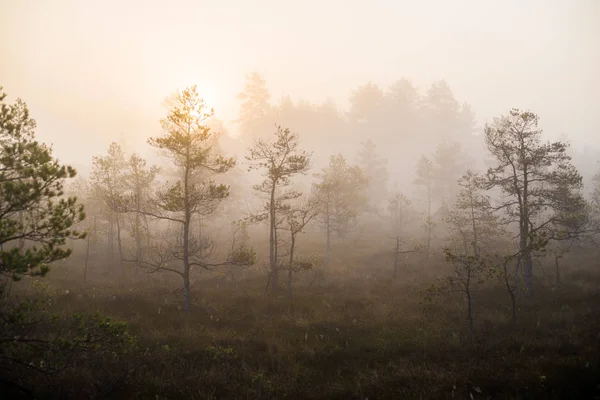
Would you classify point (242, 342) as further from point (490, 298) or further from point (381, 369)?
point (490, 298)

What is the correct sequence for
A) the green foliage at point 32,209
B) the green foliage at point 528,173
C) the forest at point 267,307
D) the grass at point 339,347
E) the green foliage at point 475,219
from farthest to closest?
the green foliage at point 475,219 → the green foliage at point 528,173 → the grass at point 339,347 → the forest at point 267,307 → the green foliage at point 32,209

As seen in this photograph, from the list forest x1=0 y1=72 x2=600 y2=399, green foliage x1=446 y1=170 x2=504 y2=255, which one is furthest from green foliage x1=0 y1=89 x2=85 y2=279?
green foliage x1=446 y1=170 x2=504 y2=255

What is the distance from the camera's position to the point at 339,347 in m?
9.77

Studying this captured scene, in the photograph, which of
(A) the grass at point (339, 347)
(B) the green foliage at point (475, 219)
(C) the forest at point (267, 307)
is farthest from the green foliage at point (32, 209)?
(B) the green foliage at point (475, 219)

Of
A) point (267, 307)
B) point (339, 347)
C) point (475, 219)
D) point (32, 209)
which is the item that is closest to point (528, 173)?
point (475, 219)

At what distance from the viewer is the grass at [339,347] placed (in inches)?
280

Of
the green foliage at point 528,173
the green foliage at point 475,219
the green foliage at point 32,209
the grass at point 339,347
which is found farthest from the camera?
the green foliage at point 475,219

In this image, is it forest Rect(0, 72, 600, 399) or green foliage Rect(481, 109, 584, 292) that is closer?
forest Rect(0, 72, 600, 399)

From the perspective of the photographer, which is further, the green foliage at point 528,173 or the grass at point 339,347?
the green foliage at point 528,173

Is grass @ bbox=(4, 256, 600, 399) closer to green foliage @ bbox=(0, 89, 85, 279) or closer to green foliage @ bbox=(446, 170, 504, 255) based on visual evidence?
green foliage @ bbox=(0, 89, 85, 279)

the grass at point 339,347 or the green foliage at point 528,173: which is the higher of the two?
the green foliage at point 528,173

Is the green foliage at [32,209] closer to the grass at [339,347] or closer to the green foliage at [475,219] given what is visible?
the grass at [339,347]

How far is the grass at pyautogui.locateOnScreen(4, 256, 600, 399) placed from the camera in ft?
23.3

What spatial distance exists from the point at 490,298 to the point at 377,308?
633 cm
